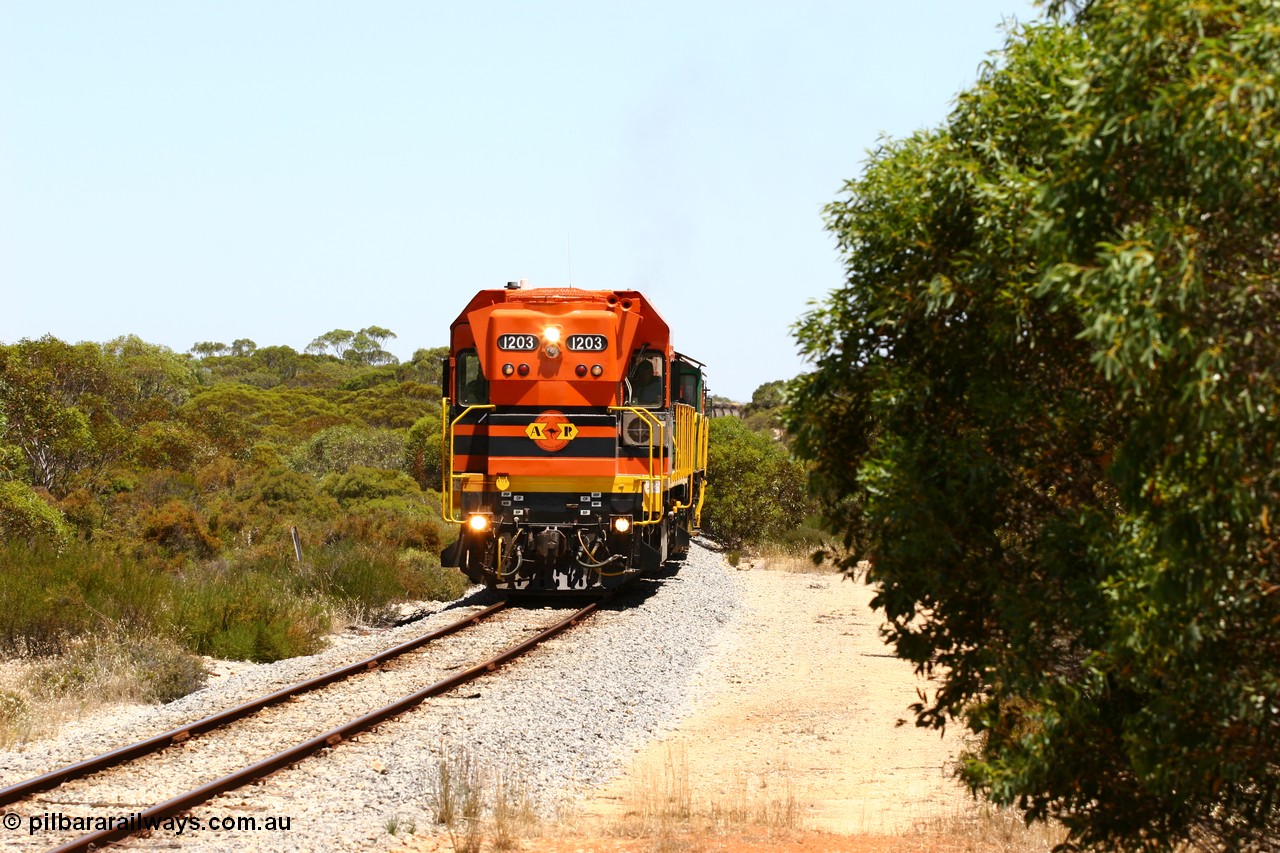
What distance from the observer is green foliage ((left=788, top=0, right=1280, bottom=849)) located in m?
4.29

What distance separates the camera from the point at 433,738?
10.2m

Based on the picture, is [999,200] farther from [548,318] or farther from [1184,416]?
[548,318]

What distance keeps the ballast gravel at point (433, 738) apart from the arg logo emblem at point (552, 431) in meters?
2.49

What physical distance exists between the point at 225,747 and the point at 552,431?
27.1ft

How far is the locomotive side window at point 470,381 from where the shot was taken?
18016mm

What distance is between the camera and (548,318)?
17.5m

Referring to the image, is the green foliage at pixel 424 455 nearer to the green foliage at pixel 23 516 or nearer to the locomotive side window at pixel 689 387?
the green foliage at pixel 23 516

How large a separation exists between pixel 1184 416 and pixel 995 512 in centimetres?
167

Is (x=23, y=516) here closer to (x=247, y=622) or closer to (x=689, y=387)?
(x=247, y=622)

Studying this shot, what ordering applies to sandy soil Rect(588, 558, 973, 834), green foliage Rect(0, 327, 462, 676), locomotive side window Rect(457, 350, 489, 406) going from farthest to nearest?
locomotive side window Rect(457, 350, 489, 406) < green foliage Rect(0, 327, 462, 676) < sandy soil Rect(588, 558, 973, 834)

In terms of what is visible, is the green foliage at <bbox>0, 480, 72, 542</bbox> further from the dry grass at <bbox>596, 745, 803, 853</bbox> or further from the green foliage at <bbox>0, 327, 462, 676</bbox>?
the dry grass at <bbox>596, 745, 803, 853</bbox>

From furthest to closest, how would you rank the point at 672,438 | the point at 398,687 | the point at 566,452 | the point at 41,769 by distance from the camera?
the point at 672,438, the point at 566,452, the point at 398,687, the point at 41,769

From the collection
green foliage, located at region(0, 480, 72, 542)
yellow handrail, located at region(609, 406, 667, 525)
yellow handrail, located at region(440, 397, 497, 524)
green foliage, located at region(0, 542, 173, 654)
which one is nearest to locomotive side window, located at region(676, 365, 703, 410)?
yellow handrail, located at region(609, 406, 667, 525)

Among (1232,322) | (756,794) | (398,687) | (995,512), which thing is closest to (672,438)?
(398,687)
